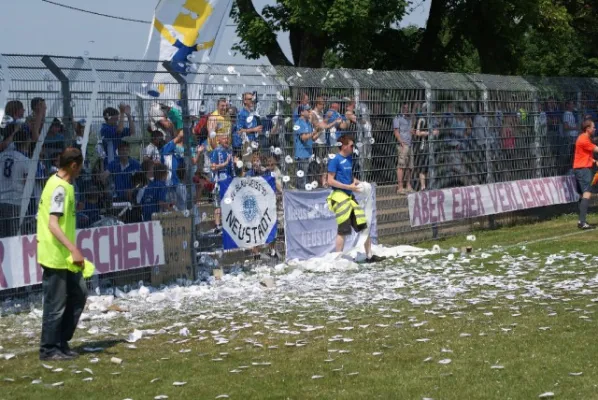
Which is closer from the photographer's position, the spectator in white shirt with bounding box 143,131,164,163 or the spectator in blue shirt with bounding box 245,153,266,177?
the spectator in white shirt with bounding box 143,131,164,163

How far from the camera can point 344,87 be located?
17.4 m

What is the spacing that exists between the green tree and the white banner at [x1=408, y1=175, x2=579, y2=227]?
9.24 meters

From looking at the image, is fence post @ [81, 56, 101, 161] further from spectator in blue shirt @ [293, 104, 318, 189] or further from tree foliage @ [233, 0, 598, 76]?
tree foliage @ [233, 0, 598, 76]

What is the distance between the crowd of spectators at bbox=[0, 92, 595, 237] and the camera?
41.1 feet

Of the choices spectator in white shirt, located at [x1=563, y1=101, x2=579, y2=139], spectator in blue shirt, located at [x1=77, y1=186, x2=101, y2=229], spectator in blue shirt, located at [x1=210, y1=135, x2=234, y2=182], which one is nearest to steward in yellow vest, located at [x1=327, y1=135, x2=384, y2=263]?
spectator in blue shirt, located at [x1=210, y1=135, x2=234, y2=182]

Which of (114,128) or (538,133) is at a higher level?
(114,128)

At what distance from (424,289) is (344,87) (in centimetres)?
530

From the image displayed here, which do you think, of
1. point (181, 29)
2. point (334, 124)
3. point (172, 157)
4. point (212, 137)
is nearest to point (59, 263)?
point (172, 157)

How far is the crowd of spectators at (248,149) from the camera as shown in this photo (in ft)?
41.1

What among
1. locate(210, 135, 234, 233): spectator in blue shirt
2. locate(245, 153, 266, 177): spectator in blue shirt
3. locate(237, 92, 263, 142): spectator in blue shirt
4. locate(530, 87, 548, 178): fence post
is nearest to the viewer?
locate(210, 135, 234, 233): spectator in blue shirt

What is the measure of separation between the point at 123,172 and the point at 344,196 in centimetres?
375

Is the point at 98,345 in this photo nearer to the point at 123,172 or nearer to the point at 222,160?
the point at 123,172

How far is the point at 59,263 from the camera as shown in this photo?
952cm

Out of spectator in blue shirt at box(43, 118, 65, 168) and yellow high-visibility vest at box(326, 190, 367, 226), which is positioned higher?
spectator in blue shirt at box(43, 118, 65, 168)
